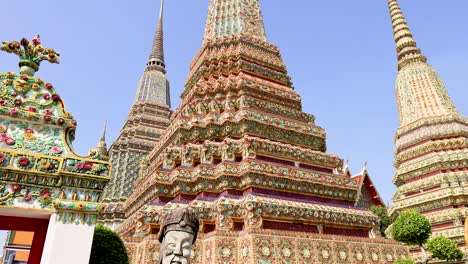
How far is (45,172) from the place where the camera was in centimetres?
496

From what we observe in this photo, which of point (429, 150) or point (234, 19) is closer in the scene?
point (234, 19)

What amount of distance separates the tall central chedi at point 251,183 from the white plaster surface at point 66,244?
4130mm

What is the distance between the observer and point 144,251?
28.4 feet

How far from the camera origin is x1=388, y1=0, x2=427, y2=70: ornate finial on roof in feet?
78.6

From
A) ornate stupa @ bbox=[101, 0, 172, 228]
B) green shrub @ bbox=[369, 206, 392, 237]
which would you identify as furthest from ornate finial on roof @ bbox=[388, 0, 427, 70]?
ornate stupa @ bbox=[101, 0, 172, 228]

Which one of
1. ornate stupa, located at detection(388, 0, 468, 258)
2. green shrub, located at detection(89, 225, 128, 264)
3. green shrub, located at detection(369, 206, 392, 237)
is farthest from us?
green shrub, located at detection(369, 206, 392, 237)

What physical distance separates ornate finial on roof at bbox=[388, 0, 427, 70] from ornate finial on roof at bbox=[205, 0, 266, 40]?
12.8 metres

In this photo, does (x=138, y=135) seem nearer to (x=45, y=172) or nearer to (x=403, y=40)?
(x=45, y=172)

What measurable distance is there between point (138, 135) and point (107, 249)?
17294mm

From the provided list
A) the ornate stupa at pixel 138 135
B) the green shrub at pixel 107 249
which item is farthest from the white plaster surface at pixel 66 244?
the ornate stupa at pixel 138 135

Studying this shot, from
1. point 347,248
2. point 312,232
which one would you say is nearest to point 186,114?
point 312,232

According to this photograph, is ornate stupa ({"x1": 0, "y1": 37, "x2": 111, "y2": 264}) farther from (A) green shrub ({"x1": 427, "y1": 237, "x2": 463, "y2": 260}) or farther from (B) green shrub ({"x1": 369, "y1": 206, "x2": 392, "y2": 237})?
(B) green shrub ({"x1": 369, "y1": 206, "x2": 392, "y2": 237})

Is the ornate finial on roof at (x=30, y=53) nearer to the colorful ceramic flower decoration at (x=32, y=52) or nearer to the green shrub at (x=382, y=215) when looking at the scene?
the colorful ceramic flower decoration at (x=32, y=52)

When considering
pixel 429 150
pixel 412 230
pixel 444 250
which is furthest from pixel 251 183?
pixel 429 150
